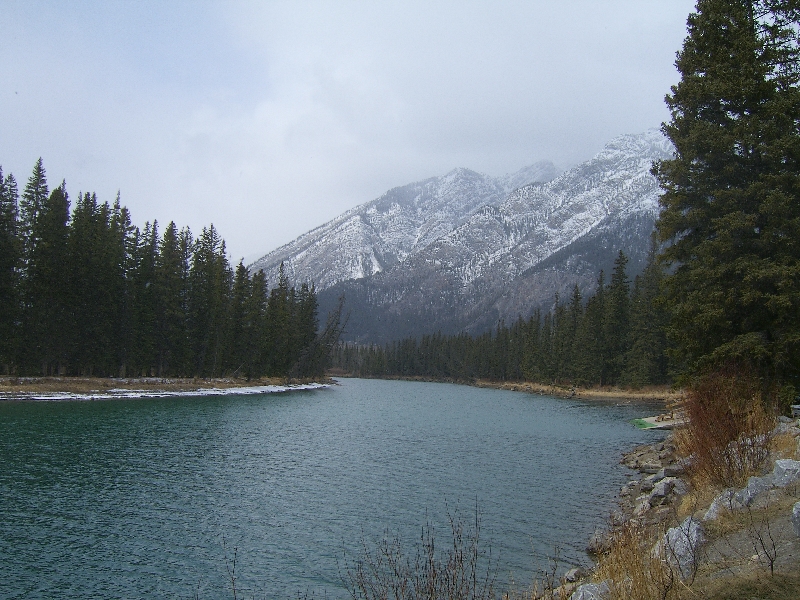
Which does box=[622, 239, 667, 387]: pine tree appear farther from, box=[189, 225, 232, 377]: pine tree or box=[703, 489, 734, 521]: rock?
box=[703, 489, 734, 521]: rock

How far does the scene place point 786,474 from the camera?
9.91 meters

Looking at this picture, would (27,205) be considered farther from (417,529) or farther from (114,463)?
(417,529)

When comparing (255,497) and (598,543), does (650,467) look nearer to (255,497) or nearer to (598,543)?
(598,543)

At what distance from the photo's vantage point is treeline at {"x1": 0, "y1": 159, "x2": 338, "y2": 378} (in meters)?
55.5

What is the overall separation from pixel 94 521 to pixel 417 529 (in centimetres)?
957

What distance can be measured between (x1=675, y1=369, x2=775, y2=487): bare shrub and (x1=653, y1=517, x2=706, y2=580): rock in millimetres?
4158

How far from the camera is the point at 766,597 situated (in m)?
5.77

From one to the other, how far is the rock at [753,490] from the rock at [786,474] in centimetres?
10

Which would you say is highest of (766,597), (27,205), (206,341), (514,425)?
(27,205)

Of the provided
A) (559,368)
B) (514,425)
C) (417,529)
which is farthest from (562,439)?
(559,368)

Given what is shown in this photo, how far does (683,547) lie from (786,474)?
3.70m

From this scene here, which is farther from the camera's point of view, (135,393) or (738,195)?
(135,393)

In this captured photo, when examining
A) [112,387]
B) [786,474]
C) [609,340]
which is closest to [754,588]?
[786,474]

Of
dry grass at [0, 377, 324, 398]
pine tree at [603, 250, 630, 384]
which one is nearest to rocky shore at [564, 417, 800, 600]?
dry grass at [0, 377, 324, 398]
